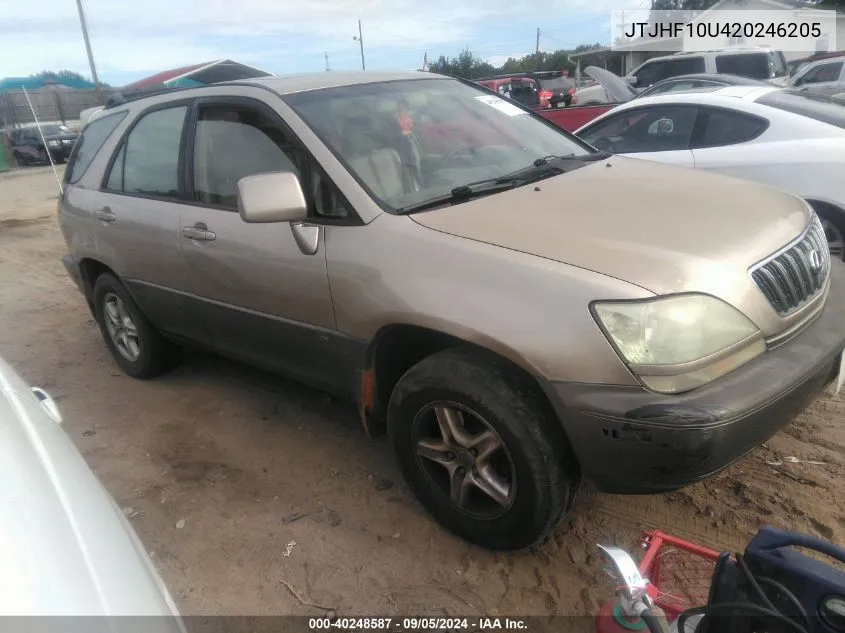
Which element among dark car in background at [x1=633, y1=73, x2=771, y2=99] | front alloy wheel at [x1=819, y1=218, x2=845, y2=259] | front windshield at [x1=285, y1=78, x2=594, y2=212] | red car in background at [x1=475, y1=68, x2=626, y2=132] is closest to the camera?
front windshield at [x1=285, y1=78, x2=594, y2=212]

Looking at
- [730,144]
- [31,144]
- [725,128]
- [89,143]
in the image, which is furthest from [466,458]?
[31,144]

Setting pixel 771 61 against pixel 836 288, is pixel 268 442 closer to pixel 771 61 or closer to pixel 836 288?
pixel 836 288

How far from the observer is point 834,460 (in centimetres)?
298

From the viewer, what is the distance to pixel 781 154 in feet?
15.4

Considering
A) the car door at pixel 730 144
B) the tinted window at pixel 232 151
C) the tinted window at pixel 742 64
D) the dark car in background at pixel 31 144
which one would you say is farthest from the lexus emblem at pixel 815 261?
the dark car in background at pixel 31 144

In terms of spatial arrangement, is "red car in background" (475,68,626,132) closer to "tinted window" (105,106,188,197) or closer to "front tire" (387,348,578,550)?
"tinted window" (105,106,188,197)

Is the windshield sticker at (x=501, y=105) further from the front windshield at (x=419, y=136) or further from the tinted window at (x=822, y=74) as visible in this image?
the tinted window at (x=822, y=74)

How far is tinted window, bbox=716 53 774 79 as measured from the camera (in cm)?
1272

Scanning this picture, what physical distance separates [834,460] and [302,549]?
7.89 ft

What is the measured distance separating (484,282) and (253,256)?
49.7 inches

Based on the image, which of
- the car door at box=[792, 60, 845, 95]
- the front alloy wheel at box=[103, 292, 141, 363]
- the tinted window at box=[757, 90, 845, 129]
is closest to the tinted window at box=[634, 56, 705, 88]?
the car door at box=[792, 60, 845, 95]

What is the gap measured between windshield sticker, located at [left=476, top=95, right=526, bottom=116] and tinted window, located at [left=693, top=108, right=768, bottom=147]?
7.36ft

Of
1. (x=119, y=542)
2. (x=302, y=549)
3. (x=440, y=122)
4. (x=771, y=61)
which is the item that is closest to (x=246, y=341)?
(x=302, y=549)

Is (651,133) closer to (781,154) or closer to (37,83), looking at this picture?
(781,154)
